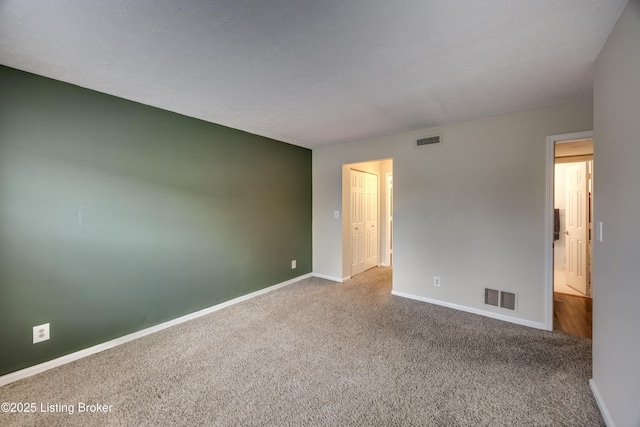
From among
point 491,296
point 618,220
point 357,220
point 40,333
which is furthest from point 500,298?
point 40,333

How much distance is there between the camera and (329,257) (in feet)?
14.3

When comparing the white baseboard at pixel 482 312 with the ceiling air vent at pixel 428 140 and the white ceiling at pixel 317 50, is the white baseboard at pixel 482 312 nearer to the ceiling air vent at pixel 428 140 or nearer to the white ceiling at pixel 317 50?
the ceiling air vent at pixel 428 140

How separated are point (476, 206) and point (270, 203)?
2.77 metres

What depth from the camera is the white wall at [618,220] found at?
3.96 ft

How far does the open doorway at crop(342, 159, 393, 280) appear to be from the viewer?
4.28 m

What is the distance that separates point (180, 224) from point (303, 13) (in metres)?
2.41

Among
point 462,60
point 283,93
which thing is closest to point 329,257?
point 283,93

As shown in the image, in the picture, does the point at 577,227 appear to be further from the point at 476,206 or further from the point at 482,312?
the point at 482,312

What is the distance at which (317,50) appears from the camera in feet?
5.36

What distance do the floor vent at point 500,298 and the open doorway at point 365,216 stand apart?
205cm

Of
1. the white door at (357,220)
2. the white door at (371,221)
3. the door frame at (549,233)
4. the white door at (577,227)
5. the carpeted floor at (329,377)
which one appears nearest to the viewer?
the carpeted floor at (329,377)

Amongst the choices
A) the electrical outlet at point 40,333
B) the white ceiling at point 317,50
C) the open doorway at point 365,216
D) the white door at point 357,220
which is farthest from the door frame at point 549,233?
the electrical outlet at point 40,333

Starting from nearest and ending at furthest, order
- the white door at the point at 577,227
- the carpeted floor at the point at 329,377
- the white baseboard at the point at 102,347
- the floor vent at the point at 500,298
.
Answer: the carpeted floor at the point at 329,377 < the white baseboard at the point at 102,347 < the floor vent at the point at 500,298 < the white door at the point at 577,227

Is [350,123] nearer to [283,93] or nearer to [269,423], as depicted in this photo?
[283,93]
